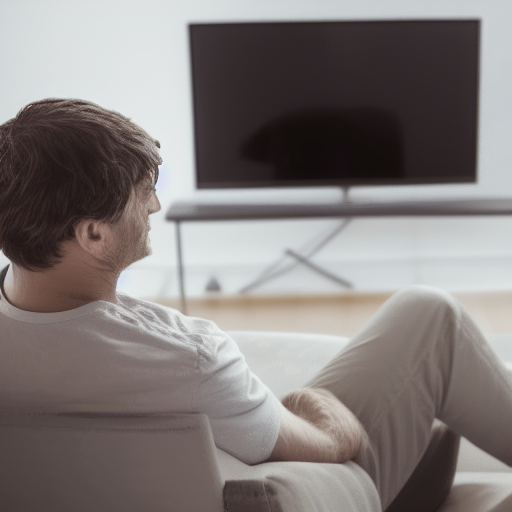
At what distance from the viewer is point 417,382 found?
138cm

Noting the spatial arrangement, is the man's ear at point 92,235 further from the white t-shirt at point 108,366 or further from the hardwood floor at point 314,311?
the hardwood floor at point 314,311

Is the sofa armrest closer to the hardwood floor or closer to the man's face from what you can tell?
the man's face

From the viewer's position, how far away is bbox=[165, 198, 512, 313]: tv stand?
124 inches

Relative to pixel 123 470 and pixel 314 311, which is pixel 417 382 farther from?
pixel 314 311

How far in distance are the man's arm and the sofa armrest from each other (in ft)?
0.10

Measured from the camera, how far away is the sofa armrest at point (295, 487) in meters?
0.87

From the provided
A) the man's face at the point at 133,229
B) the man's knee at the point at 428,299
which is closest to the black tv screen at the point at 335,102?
the man's knee at the point at 428,299

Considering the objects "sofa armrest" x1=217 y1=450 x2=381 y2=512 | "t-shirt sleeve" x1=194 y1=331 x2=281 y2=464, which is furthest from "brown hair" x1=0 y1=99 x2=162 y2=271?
"sofa armrest" x1=217 y1=450 x2=381 y2=512

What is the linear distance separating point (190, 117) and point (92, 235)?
260 centimetres

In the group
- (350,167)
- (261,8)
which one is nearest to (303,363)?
(350,167)

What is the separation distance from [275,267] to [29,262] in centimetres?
272

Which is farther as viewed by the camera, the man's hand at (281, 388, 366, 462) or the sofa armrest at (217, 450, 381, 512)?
the man's hand at (281, 388, 366, 462)

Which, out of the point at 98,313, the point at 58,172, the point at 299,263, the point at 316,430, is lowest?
the point at 299,263

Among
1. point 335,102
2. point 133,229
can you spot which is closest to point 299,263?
point 335,102
